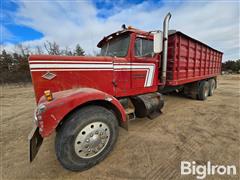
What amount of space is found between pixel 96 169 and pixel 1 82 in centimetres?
2140

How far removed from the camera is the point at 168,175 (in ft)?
6.95

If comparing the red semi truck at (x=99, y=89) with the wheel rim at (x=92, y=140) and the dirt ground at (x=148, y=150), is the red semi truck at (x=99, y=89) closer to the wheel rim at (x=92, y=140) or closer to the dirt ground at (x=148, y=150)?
the wheel rim at (x=92, y=140)

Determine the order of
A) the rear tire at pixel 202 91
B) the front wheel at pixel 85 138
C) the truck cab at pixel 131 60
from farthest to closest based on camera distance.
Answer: the rear tire at pixel 202 91
the truck cab at pixel 131 60
the front wheel at pixel 85 138

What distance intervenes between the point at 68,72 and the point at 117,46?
138cm

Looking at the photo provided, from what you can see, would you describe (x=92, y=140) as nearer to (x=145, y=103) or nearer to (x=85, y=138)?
(x=85, y=138)

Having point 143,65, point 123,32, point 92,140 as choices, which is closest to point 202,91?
point 143,65

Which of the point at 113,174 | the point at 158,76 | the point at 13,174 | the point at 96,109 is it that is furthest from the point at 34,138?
the point at 158,76

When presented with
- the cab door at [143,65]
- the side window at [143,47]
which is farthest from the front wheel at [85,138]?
the side window at [143,47]

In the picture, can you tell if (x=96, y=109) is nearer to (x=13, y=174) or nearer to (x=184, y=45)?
(x=13, y=174)

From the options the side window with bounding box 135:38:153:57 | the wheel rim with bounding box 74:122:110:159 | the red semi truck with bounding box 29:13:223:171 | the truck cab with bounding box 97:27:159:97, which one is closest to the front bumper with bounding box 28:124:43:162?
the red semi truck with bounding box 29:13:223:171

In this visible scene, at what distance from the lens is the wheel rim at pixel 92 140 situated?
7.00ft

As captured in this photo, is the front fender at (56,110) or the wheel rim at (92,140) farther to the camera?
the wheel rim at (92,140)

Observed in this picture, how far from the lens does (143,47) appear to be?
3.31 meters

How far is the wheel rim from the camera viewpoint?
2.13m
